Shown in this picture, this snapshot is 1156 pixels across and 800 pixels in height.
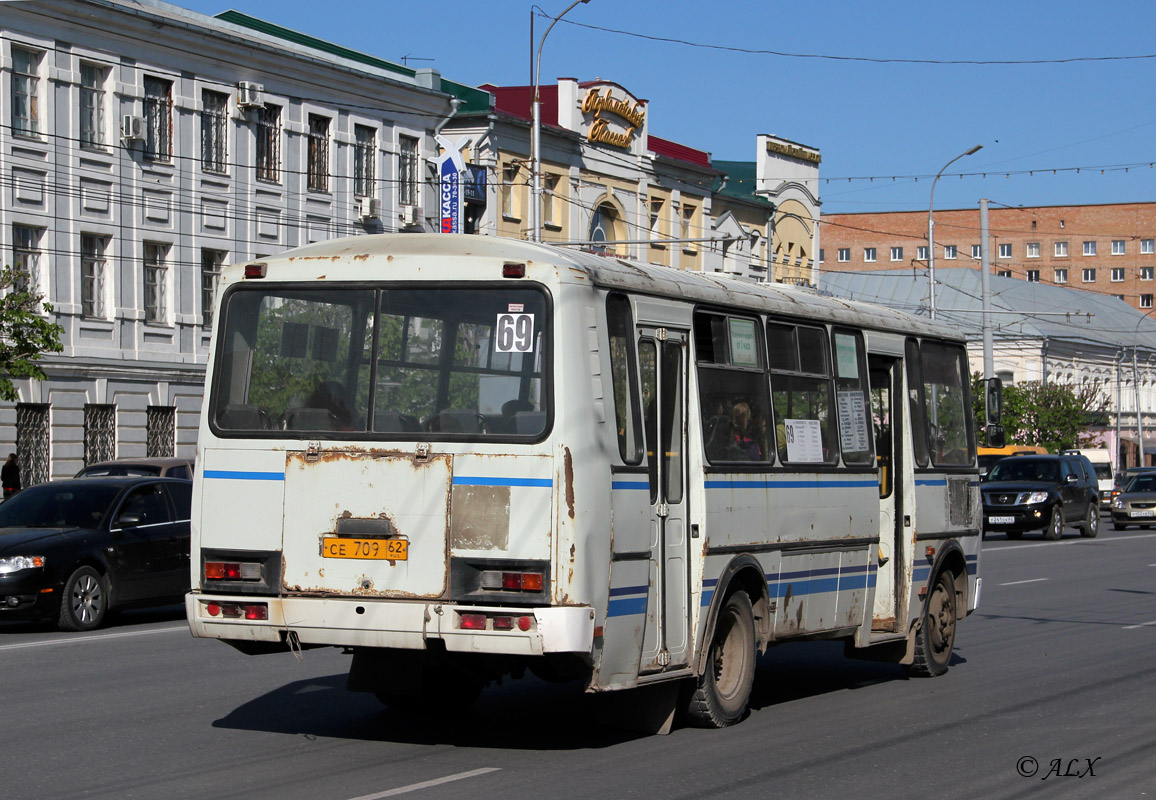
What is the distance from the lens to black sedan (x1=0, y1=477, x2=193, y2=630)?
15.7m

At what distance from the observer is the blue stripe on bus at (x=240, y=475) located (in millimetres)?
8898

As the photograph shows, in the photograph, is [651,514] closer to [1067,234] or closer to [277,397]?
[277,397]

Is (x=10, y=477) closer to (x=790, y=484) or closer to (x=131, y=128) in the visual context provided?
(x=131, y=128)

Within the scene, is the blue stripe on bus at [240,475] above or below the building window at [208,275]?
below

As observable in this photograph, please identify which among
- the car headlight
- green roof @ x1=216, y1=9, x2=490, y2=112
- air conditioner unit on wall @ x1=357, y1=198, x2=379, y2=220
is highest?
green roof @ x1=216, y1=9, x2=490, y2=112

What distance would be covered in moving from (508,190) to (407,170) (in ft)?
15.9

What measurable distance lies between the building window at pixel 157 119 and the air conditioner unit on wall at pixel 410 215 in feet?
26.4

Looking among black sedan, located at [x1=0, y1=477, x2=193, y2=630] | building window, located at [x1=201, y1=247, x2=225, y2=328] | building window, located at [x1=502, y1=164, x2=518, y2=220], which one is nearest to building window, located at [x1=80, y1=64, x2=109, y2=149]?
A: building window, located at [x1=201, y1=247, x2=225, y2=328]

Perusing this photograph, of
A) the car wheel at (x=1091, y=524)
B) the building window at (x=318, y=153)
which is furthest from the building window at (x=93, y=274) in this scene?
the car wheel at (x=1091, y=524)

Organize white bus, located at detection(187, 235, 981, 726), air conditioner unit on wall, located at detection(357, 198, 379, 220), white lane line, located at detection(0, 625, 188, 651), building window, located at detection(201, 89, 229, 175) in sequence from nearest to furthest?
white bus, located at detection(187, 235, 981, 726) < white lane line, located at detection(0, 625, 188, 651) < building window, located at detection(201, 89, 229, 175) < air conditioner unit on wall, located at detection(357, 198, 379, 220)

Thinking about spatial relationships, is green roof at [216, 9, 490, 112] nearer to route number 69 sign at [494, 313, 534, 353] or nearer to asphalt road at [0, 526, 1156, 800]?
asphalt road at [0, 526, 1156, 800]

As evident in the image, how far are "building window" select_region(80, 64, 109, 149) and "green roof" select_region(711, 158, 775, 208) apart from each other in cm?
2950

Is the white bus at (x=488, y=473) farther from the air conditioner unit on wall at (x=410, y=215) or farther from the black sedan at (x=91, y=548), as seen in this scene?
the air conditioner unit on wall at (x=410, y=215)

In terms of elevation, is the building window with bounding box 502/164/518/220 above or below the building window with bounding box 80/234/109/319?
above
